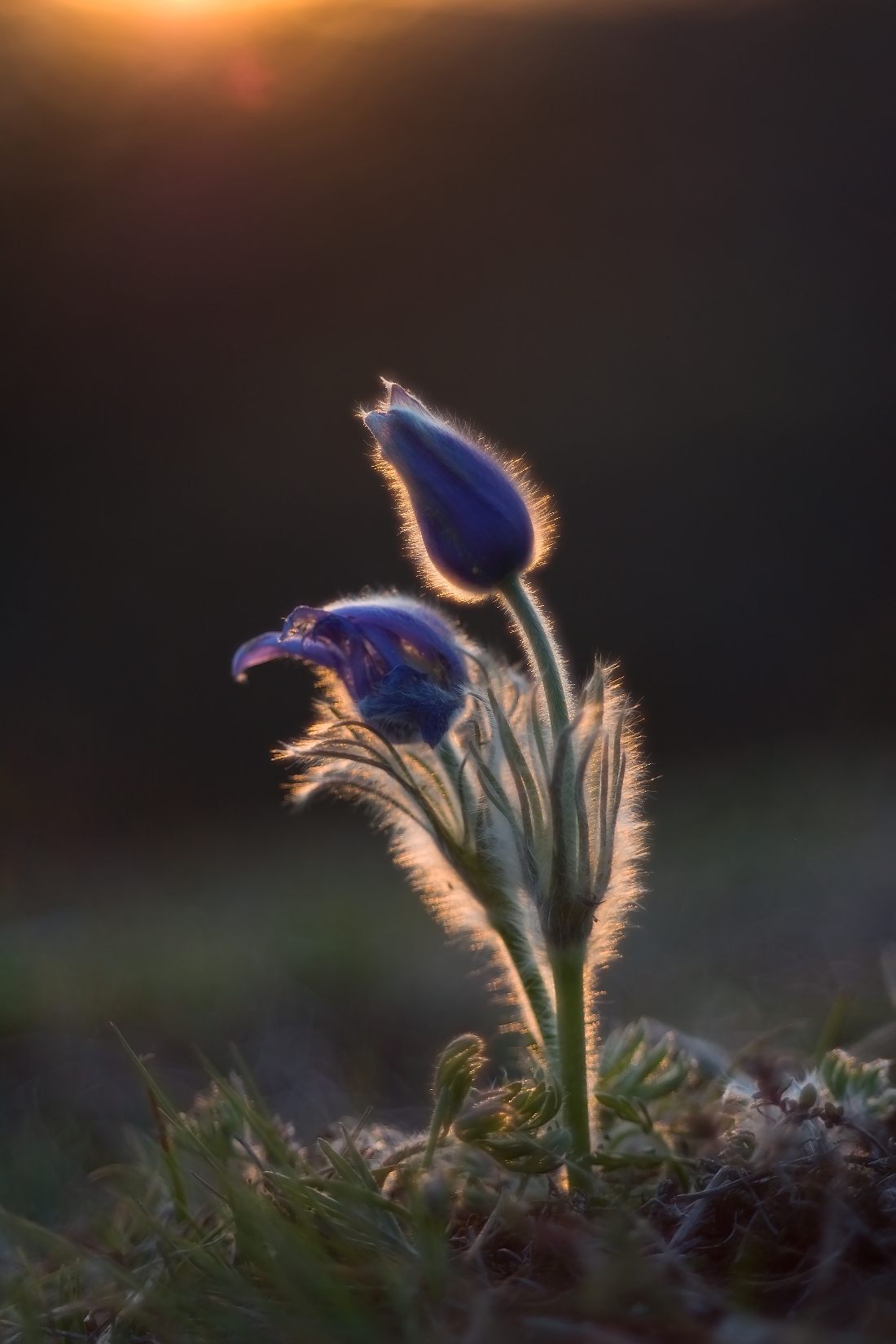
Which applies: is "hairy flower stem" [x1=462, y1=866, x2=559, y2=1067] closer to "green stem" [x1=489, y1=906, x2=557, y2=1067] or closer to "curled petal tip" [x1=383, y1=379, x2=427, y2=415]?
"green stem" [x1=489, y1=906, x2=557, y2=1067]

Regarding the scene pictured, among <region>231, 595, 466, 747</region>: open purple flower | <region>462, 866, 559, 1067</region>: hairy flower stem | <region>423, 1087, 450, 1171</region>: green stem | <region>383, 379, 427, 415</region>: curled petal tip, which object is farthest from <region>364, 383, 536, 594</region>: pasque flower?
<region>423, 1087, 450, 1171</region>: green stem

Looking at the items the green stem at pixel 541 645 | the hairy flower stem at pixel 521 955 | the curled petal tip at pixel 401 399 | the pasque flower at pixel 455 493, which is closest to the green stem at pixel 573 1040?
the hairy flower stem at pixel 521 955

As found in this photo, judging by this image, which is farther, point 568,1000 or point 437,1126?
point 568,1000

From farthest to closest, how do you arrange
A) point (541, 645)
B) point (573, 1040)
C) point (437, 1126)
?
point (541, 645), point (573, 1040), point (437, 1126)

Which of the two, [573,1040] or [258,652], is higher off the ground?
[258,652]

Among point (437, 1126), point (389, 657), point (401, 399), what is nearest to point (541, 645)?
point (389, 657)

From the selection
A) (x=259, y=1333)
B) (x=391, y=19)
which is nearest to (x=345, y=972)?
(x=259, y=1333)

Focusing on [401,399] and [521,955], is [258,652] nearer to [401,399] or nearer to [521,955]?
[401,399]
